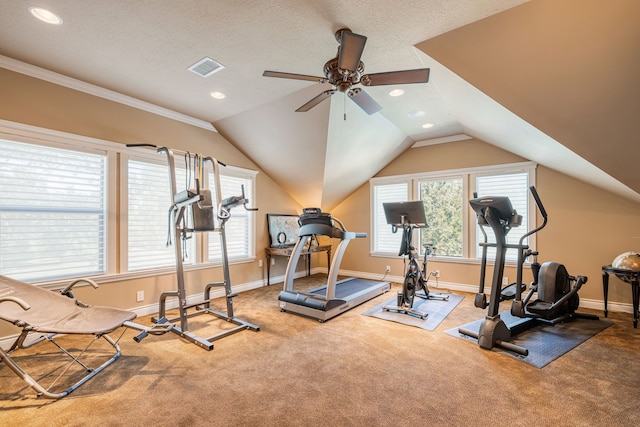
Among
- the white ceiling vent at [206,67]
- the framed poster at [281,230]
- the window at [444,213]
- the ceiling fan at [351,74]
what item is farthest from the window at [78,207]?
the window at [444,213]

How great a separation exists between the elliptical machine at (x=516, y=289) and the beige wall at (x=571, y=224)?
1036 millimetres

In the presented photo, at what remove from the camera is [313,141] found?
14.4ft

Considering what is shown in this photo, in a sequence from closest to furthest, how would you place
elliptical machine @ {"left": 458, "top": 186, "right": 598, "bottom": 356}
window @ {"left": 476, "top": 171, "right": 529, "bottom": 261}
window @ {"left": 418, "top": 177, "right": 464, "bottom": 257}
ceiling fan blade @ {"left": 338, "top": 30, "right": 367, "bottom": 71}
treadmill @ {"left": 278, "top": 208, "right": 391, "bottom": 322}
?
ceiling fan blade @ {"left": 338, "top": 30, "right": 367, "bottom": 71} → elliptical machine @ {"left": 458, "top": 186, "right": 598, "bottom": 356} → treadmill @ {"left": 278, "top": 208, "right": 391, "bottom": 322} → window @ {"left": 476, "top": 171, "right": 529, "bottom": 261} → window @ {"left": 418, "top": 177, "right": 464, "bottom": 257}

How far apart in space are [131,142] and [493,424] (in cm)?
462

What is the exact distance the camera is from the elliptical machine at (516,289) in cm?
277

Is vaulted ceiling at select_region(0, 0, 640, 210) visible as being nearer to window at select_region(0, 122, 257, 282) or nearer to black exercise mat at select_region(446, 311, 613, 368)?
window at select_region(0, 122, 257, 282)

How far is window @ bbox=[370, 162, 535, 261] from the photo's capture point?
182 inches

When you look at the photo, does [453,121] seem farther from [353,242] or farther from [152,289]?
[152,289]

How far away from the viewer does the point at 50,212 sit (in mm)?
3074

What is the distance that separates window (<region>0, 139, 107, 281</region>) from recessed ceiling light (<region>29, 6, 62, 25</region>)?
1.34 m

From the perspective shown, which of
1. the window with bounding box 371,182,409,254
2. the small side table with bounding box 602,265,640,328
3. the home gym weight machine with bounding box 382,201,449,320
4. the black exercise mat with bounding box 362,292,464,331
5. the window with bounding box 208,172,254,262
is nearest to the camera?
the small side table with bounding box 602,265,640,328

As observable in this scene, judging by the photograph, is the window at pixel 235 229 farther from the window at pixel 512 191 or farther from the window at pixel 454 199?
the window at pixel 512 191

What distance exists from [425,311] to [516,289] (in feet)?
4.52

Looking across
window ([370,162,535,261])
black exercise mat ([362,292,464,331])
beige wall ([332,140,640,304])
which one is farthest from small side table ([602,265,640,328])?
black exercise mat ([362,292,464,331])
